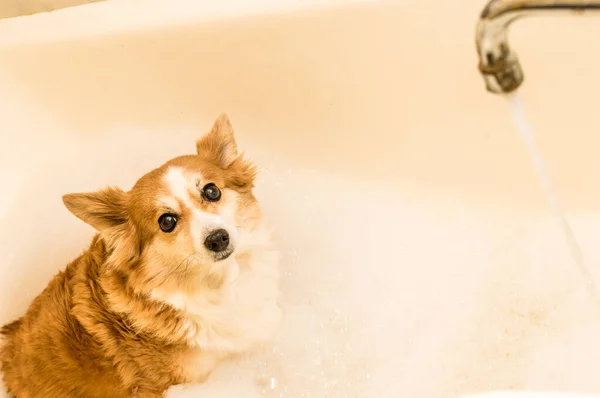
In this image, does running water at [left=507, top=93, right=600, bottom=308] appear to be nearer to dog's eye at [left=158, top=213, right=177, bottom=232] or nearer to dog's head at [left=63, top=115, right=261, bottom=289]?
dog's head at [left=63, top=115, right=261, bottom=289]

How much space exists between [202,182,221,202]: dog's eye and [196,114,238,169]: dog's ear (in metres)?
0.11

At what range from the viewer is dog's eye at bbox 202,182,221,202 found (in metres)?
1.42

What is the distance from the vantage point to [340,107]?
1791 mm

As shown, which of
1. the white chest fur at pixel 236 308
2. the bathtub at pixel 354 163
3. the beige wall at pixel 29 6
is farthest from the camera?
the beige wall at pixel 29 6

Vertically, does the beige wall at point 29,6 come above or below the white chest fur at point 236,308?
above

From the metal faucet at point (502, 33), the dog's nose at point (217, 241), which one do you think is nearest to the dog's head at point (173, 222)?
the dog's nose at point (217, 241)

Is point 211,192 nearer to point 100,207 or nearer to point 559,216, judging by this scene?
point 100,207

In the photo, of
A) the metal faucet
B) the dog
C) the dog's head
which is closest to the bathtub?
the dog

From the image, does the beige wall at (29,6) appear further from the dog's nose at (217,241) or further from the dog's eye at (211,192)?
the dog's nose at (217,241)

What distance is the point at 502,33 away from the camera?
92cm

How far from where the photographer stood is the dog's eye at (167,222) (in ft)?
4.56

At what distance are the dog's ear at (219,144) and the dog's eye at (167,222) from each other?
204mm

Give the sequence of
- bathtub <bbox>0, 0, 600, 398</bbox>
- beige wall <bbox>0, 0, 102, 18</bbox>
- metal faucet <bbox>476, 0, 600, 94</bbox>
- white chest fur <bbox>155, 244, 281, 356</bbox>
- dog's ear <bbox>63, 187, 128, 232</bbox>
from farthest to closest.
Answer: beige wall <bbox>0, 0, 102, 18</bbox>, bathtub <bbox>0, 0, 600, 398</bbox>, white chest fur <bbox>155, 244, 281, 356</bbox>, dog's ear <bbox>63, 187, 128, 232</bbox>, metal faucet <bbox>476, 0, 600, 94</bbox>

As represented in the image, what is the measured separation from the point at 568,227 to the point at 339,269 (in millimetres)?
755
